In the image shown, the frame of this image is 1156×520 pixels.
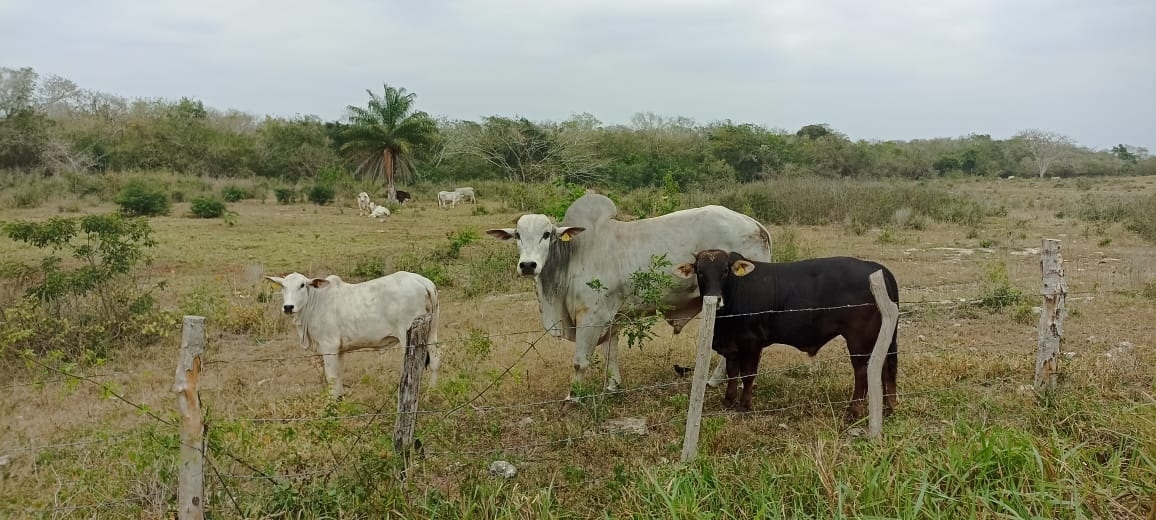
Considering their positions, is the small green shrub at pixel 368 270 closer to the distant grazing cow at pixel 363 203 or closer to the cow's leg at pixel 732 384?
the cow's leg at pixel 732 384

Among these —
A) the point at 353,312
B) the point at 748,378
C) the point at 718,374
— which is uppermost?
the point at 353,312

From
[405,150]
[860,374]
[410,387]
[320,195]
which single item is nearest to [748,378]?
[860,374]

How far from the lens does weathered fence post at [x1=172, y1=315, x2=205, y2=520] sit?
10.7 feet

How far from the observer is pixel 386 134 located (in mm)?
33656

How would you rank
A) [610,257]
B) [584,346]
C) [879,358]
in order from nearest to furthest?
[879,358]
[584,346]
[610,257]

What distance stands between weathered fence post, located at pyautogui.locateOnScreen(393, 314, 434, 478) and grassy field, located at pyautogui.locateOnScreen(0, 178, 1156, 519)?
11cm

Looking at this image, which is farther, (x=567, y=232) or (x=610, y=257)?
(x=610, y=257)

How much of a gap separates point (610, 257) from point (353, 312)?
243 centimetres

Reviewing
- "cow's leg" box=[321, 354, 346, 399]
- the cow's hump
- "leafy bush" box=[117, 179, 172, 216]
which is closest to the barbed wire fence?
"cow's leg" box=[321, 354, 346, 399]

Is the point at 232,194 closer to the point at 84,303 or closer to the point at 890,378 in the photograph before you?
the point at 84,303

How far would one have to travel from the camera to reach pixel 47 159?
3142 cm

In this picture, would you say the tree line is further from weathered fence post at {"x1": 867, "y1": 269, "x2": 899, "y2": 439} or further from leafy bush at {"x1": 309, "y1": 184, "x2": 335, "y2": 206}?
weathered fence post at {"x1": 867, "y1": 269, "x2": 899, "y2": 439}

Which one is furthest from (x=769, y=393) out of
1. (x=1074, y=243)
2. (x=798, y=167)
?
(x=798, y=167)

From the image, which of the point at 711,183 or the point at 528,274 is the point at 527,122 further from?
the point at 528,274
